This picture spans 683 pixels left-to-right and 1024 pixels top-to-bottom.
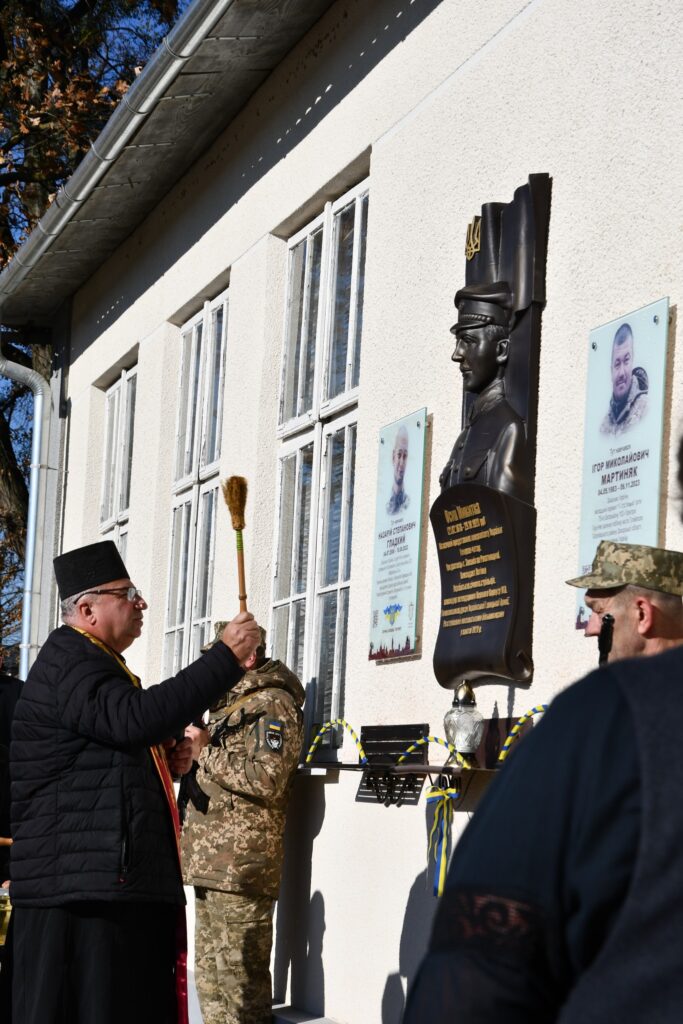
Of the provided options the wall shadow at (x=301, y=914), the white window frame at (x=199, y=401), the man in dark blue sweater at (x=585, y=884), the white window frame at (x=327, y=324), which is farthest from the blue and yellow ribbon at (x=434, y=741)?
the man in dark blue sweater at (x=585, y=884)

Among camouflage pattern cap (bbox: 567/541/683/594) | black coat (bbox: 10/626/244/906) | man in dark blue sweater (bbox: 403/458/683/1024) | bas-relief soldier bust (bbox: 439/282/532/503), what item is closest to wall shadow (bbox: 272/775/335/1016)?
bas-relief soldier bust (bbox: 439/282/532/503)

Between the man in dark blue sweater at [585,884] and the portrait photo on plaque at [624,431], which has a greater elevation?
the portrait photo on plaque at [624,431]

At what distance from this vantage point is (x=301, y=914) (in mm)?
7293

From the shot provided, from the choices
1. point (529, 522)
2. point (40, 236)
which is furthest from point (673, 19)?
point (40, 236)

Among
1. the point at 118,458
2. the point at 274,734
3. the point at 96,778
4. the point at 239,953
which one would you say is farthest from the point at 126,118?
the point at 96,778

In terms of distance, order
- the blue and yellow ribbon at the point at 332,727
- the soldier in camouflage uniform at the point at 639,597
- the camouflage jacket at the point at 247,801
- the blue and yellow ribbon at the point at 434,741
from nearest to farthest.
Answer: the soldier in camouflage uniform at the point at 639,597 < the blue and yellow ribbon at the point at 434,741 < the blue and yellow ribbon at the point at 332,727 < the camouflage jacket at the point at 247,801

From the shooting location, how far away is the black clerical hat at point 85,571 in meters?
5.21

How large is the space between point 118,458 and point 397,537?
599 cm

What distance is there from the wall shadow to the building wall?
0.01 meters

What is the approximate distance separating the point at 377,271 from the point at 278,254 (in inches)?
68.4

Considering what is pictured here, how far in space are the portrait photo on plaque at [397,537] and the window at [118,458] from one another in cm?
518

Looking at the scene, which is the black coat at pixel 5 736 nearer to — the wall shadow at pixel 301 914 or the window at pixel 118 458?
the wall shadow at pixel 301 914

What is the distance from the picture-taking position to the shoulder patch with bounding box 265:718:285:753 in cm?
684

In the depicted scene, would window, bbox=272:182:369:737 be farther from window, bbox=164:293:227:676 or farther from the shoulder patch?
window, bbox=164:293:227:676
